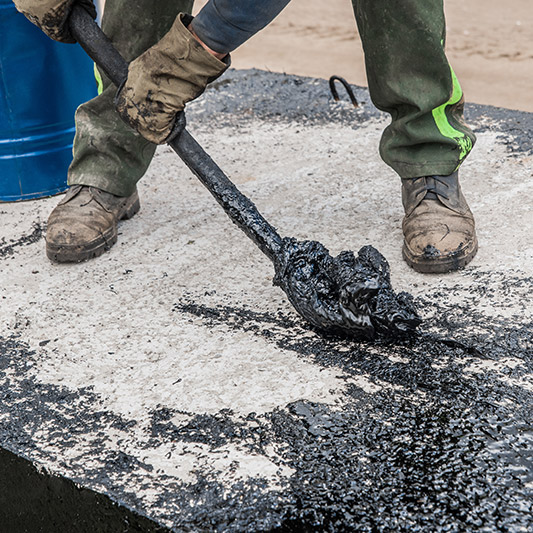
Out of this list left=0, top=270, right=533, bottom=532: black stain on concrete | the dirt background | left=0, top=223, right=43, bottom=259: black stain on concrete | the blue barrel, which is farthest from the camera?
the dirt background

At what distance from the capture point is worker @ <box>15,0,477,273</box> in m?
1.82

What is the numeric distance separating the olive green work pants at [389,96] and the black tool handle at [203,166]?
31cm

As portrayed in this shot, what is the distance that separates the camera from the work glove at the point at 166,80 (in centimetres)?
178

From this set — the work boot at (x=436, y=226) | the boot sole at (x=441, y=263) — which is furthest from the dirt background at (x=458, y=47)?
the boot sole at (x=441, y=263)

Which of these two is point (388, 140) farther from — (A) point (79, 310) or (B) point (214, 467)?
(B) point (214, 467)

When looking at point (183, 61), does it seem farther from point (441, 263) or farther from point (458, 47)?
point (458, 47)

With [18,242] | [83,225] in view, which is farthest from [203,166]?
[18,242]

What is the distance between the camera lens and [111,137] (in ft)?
7.75

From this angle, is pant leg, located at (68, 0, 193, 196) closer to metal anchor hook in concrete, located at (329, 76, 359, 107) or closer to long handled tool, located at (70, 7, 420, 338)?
long handled tool, located at (70, 7, 420, 338)

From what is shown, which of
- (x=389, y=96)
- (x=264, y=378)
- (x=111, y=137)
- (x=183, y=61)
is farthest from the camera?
(x=111, y=137)

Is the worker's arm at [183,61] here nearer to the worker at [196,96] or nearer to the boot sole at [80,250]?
the worker at [196,96]

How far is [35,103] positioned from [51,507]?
5.44 feet

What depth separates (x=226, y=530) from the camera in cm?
124

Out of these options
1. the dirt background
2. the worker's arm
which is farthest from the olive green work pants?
the dirt background
